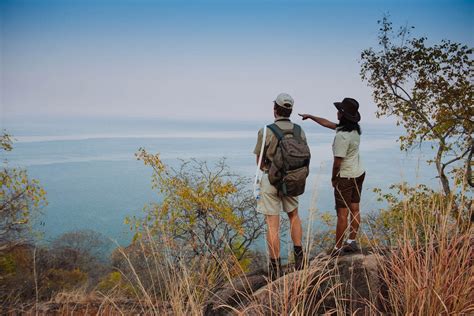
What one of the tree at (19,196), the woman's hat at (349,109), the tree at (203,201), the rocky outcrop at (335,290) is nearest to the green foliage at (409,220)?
the rocky outcrop at (335,290)

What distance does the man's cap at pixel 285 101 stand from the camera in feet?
13.5

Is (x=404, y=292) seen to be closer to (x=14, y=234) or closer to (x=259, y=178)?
(x=259, y=178)

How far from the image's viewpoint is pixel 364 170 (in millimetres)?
4539

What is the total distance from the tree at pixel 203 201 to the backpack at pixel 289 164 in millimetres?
7209

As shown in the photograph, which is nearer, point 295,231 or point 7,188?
point 295,231

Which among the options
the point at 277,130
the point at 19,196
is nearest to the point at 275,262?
the point at 277,130

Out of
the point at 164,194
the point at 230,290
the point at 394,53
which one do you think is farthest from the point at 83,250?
the point at 230,290

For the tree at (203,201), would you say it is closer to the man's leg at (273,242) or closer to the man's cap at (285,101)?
the man's leg at (273,242)

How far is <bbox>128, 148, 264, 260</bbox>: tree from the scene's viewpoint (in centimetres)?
1134

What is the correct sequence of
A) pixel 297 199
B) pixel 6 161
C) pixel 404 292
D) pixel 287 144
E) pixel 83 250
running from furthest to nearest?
pixel 83 250 → pixel 6 161 → pixel 297 199 → pixel 287 144 → pixel 404 292

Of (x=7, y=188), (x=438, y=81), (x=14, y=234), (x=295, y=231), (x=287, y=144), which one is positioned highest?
(x=438, y=81)

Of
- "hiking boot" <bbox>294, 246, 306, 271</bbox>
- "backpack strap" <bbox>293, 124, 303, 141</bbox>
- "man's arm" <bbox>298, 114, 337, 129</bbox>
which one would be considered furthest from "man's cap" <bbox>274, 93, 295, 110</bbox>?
"hiking boot" <bbox>294, 246, 306, 271</bbox>

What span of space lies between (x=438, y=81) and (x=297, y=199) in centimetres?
1165

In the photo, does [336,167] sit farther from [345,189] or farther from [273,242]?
[273,242]
